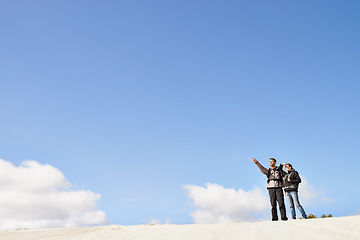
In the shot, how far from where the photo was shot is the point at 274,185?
9164mm

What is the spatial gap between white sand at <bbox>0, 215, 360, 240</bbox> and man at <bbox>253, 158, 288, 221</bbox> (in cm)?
162

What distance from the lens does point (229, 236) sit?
6.48m

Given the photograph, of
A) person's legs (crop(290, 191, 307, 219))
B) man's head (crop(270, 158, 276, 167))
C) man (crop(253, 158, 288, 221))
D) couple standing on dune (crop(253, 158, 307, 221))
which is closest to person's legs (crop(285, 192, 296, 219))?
couple standing on dune (crop(253, 158, 307, 221))

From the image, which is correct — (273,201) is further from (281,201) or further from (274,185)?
(274,185)

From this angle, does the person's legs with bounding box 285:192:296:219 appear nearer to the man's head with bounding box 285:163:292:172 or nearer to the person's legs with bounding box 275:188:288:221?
the person's legs with bounding box 275:188:288:221

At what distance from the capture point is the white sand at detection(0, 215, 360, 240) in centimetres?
631

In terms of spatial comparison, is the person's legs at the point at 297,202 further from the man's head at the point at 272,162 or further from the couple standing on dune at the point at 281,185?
the man's head at the point at 272,162

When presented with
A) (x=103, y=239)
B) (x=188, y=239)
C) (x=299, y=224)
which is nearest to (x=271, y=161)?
(x=299, y=224)

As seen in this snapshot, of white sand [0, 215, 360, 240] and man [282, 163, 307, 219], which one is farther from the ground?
man [282, 163, 307, 219]

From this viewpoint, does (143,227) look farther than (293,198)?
No

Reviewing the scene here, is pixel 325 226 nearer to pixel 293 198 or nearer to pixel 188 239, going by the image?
pixel 293 198

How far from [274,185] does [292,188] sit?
0.55 metres

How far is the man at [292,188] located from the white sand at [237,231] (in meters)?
1.69

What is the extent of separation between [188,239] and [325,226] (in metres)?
3.03
